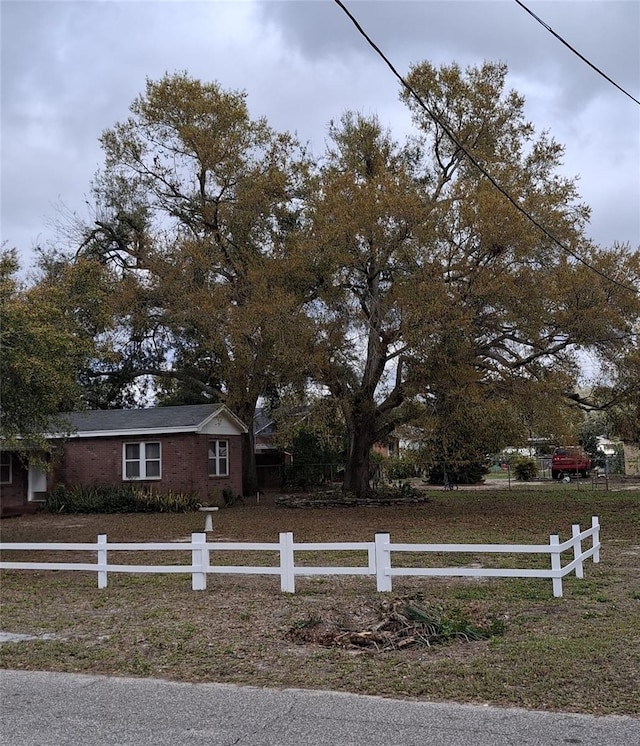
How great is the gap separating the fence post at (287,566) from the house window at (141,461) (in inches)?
664

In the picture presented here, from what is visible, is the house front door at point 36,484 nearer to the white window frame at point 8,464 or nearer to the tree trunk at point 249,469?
the white window frame at point 8,464

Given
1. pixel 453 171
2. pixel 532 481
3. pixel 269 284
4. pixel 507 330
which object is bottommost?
pixel 532 481

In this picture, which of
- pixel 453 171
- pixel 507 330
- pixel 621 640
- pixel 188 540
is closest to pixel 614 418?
pixel 507 330

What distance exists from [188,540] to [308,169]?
620 inches

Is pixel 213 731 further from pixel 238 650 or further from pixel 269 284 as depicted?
pixel 269 284

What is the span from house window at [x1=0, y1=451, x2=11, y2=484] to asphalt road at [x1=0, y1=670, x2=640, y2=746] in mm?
22647

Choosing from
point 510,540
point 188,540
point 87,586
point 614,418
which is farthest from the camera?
point 614,418

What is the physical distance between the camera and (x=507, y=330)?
888 inches

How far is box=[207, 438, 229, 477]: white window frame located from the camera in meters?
28.3

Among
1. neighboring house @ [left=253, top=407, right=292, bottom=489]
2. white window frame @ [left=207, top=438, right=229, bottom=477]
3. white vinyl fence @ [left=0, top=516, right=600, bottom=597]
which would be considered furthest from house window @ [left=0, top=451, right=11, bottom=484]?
white vinyl fence @ [left=0, top=516, right=600, bottom=597]

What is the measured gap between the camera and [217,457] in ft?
95.1

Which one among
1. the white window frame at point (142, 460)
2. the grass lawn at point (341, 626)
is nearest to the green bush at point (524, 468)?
the white window frame at point (142, 460)

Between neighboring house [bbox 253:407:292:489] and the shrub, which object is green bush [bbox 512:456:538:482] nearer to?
the shrub

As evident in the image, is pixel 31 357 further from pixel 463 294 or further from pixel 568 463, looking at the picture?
pixel 568 463
